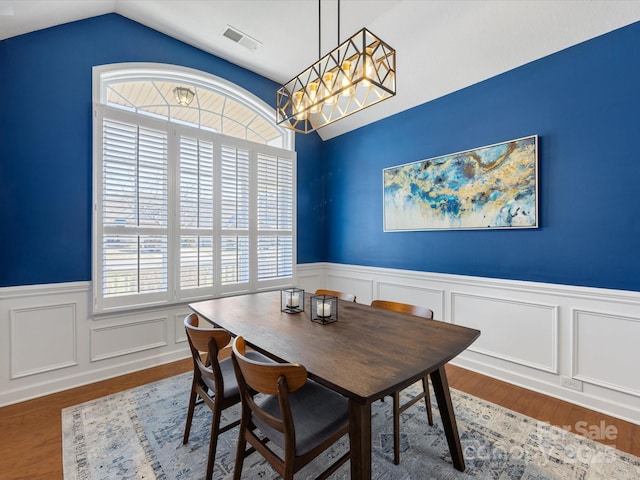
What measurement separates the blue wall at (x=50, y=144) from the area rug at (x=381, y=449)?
1306mm

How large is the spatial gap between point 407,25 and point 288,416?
132 inches

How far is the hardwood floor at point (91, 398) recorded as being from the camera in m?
1.74

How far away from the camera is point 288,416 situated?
1155mm

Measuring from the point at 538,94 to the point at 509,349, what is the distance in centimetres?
235

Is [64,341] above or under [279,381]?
under

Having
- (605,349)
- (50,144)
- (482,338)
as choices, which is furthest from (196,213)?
(605,349)

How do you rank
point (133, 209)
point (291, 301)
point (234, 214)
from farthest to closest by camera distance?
point (234, 214), point (133, 209), point (291, 301)

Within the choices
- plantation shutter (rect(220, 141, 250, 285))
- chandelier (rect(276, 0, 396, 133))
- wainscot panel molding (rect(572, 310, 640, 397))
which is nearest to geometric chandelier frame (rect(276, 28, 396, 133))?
chandelier (rect(276, 0, 396, 133))

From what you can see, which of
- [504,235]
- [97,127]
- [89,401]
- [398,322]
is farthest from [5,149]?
[504,235]

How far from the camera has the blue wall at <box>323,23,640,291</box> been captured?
2162 mm

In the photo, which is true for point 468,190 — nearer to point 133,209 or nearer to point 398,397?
point 398,397

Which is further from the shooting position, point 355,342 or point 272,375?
point 355,342

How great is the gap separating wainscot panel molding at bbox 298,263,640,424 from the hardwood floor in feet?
0.40

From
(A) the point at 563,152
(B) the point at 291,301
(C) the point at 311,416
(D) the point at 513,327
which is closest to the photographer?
(C) the point at 311,416
